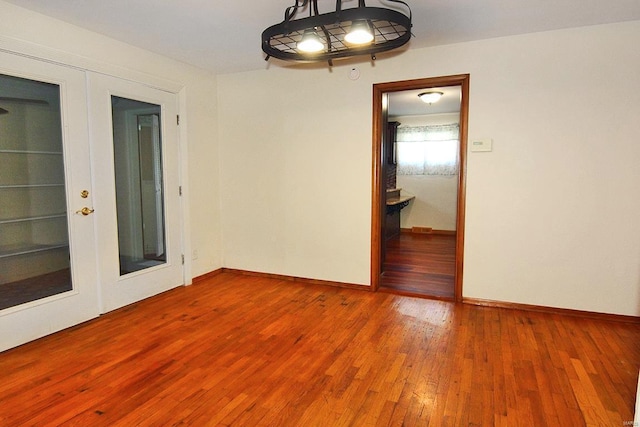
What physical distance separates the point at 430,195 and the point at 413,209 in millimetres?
449

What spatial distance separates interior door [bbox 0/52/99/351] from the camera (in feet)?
8.77

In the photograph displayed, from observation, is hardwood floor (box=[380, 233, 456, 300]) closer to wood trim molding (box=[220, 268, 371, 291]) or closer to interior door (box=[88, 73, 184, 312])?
wood trim molding (box=[220, 268, 371, 291])

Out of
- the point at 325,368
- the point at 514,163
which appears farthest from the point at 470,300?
the point at 325,368

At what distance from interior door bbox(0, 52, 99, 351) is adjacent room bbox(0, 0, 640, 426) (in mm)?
16

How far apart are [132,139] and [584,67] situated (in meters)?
4.08

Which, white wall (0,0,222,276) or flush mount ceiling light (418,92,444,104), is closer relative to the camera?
white wall (0,0,222,276)

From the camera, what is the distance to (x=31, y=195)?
111 inches

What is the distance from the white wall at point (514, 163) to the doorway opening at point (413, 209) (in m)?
0.09

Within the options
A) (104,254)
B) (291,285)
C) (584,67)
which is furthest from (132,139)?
(584,67)

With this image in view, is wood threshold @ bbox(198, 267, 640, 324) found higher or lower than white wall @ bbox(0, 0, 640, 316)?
lower

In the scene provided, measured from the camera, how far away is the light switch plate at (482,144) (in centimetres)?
339

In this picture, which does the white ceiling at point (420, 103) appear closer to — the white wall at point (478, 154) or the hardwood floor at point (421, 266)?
the white wall at point (478, 154)

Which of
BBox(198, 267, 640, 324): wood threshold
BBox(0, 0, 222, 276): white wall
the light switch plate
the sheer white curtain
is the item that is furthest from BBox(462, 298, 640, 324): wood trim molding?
the sheer white curtain

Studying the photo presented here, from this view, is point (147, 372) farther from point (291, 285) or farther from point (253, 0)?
point (253, 0)
